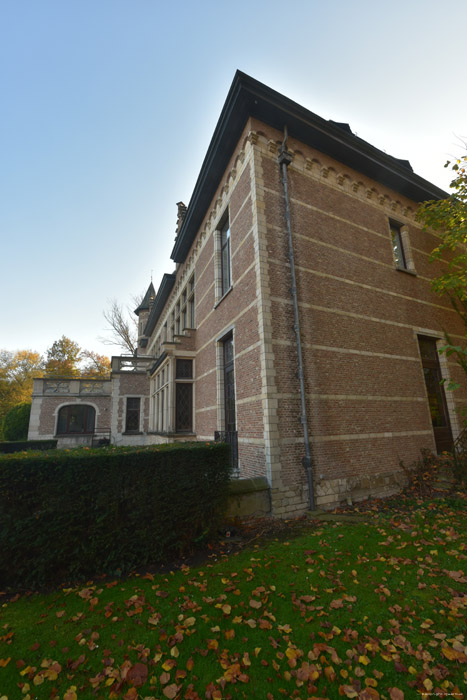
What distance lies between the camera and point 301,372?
6.55 m

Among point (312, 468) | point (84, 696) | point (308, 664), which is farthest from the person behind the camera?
point (312, 468)

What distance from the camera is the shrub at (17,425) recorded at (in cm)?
2373

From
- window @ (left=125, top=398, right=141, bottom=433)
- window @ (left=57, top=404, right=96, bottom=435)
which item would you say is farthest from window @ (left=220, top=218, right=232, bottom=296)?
window @ (left=57, top=404, right=96, bottom=435)

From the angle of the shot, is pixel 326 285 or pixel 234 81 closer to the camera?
pixel 234 81

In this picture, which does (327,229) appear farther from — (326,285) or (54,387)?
(54,387)

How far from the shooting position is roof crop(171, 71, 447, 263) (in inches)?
296

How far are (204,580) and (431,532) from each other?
12.1ft

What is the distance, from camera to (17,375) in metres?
40.4

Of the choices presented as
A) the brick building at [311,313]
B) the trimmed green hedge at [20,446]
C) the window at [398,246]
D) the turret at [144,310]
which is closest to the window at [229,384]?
the brick building at [311,313]

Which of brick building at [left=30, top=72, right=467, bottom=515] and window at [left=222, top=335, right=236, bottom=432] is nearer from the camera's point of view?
brick building at [left=30, top=72, right=467, bottom=515]

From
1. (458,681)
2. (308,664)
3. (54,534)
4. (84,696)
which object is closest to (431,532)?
(458,681)

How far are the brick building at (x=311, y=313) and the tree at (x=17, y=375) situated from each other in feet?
115

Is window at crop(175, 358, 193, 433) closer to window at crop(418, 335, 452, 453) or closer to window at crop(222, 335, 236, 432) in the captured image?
window at crop(222, 335, 236, 432)

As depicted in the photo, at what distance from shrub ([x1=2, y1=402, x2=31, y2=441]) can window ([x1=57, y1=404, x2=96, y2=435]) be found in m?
3.51
